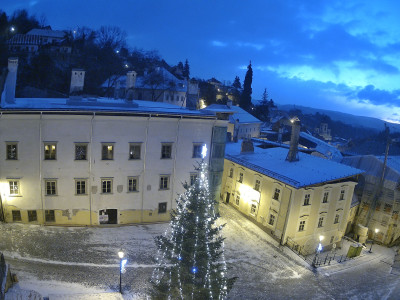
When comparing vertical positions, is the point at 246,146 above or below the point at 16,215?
above

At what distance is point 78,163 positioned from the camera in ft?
74.2

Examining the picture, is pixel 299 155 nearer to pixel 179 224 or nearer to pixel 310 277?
pixel 310 277

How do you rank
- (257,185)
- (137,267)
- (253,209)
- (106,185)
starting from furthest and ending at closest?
(253,209), (257,185), (106,185), (137,267)

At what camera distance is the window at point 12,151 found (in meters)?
21.1

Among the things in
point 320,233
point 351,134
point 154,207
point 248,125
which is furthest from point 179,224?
point 351,134

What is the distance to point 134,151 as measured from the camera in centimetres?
2400

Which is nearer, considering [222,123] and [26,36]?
[222,123]

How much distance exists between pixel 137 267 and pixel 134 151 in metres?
8.82

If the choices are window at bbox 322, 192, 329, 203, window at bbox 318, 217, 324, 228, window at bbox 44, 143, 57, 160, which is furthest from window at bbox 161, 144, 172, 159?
window at bbox 318, 217, 324, 228

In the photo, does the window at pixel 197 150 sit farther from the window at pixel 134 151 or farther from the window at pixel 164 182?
the window at pixel 134 151

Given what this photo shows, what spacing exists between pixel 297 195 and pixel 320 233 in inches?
248

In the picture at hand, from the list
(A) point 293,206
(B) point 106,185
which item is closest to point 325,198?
(A) point 293,206

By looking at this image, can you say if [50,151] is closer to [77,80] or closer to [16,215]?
[16,215]

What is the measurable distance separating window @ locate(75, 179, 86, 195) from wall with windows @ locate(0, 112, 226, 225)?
7 centimetres
